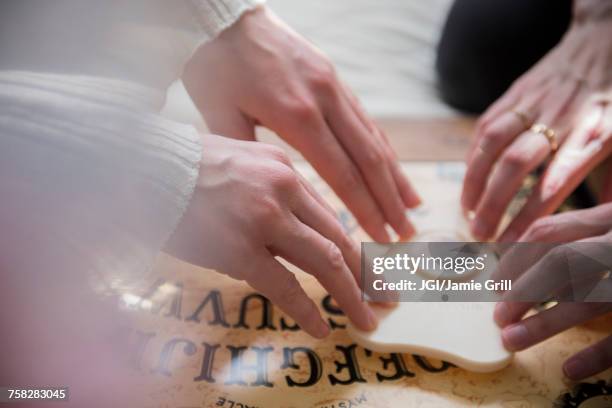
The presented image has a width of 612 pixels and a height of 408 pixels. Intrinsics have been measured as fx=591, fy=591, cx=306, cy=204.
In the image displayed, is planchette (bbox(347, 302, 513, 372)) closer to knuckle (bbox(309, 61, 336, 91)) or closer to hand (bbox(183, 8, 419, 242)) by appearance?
hand (bbox(183, 8, 419, 242))

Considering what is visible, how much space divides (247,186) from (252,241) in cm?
5

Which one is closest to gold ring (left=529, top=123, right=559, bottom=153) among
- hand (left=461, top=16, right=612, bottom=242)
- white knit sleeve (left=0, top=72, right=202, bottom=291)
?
hand (left=461, top=16, right=612, bottom=242)

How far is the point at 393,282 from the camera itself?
61 cm

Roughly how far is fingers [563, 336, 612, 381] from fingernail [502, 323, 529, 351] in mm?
49

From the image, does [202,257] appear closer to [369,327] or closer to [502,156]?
[369,327]

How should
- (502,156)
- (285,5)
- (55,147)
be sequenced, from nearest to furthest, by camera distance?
(55,147)
(502,156)
(285,5)

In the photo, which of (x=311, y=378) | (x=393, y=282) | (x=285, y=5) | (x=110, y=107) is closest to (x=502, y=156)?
(x=393, y=282)

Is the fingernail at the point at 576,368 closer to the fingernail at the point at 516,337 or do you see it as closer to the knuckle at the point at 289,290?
the fingernail at the point at 516,337

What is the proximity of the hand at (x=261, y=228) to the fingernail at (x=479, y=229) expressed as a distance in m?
0.22

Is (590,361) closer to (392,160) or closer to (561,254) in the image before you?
(561,254)

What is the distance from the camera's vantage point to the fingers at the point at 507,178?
2.22 feet

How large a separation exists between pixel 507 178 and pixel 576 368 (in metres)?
0.22

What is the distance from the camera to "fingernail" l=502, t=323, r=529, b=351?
1.84 feet

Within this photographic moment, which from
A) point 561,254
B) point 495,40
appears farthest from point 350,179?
point 495,40
